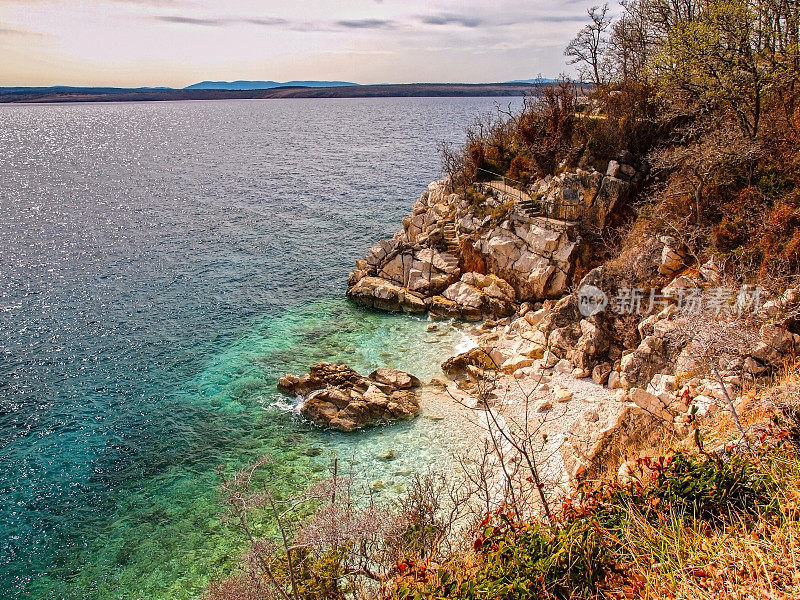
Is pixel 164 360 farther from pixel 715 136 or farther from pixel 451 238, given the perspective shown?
pixel 715 136

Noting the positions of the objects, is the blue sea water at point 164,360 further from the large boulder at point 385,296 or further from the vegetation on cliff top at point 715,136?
the vegetation on cliff top at point 715,136

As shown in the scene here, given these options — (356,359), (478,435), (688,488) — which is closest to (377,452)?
(478,435)

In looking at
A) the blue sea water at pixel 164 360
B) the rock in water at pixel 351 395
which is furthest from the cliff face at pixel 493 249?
the rock in water at pixel 351 395

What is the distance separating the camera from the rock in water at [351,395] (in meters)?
21.7

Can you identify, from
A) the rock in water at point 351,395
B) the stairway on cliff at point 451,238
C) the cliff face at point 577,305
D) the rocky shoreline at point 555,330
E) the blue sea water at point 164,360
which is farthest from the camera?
the stairway on cliff at point 451,238

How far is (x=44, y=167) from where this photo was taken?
7712cm

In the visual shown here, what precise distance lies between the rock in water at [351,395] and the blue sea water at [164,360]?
656 millimetres

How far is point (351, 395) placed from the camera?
2258 centimetres

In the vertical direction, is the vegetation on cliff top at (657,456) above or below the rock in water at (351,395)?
above

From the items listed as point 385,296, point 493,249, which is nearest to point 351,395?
point 385,296

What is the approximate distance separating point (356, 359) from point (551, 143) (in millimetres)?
18264

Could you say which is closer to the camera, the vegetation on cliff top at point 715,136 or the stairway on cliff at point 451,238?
the vegetation on cliff top at point 715,136

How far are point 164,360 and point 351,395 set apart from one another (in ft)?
35.2

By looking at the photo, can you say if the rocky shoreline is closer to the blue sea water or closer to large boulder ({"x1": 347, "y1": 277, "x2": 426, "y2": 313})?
large boulder ({"x1": 347, "y1": 277, "x2": 426, "y2": 313})
